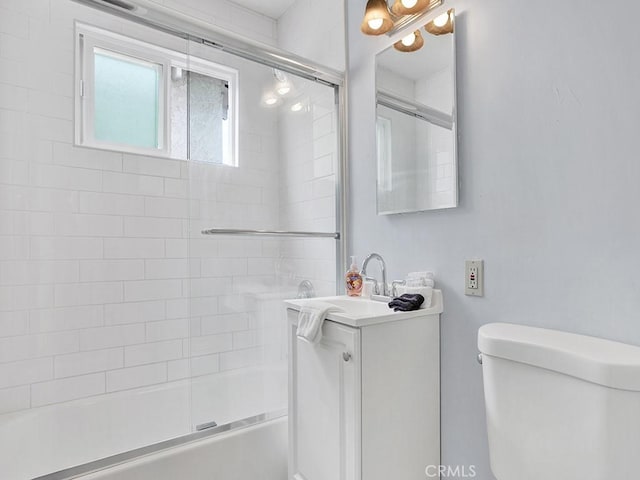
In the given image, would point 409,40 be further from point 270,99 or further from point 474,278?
point 474,278

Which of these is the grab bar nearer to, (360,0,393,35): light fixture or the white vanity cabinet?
the white vanity cabinet

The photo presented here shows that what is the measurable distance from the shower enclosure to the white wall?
709mm

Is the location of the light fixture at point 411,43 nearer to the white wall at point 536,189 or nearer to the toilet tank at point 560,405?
the white wall at point 536,189

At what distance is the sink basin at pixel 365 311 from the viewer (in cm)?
120

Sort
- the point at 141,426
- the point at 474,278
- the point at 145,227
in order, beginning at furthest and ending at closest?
the point at 145,227 < the point at 141,426 < the point at 474,278

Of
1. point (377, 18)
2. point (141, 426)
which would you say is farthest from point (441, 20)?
point (141, 426)

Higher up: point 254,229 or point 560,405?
point 254,229

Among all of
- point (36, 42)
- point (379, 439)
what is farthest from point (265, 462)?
point (36, 42)

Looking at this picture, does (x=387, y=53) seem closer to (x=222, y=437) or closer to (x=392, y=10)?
(x=392, y=10)

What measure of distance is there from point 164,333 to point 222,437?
35.1 inches

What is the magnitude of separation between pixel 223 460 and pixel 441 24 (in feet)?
6.30

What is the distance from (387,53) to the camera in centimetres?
167

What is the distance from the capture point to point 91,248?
78.2 inches

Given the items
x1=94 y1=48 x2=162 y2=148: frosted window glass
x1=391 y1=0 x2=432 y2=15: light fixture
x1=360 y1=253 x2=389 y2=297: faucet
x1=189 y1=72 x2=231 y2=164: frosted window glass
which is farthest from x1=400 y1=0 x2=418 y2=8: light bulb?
x1=94 y1=48 x2=162 y2=148: frosted window glass
